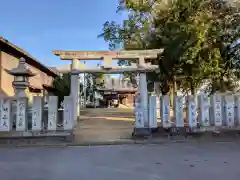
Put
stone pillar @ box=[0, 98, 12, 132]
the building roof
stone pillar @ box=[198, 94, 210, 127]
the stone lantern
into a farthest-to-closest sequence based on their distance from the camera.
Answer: the building roof → the stone lantern → stone pillar @ box=[198, 94, 210, 127] → stone pillar @ box=[0, 98, 12, 132]

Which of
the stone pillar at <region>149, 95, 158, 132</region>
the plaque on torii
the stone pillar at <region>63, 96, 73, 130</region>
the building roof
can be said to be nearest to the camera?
the stone pillar at <region>63, 96, 73, 130</region>

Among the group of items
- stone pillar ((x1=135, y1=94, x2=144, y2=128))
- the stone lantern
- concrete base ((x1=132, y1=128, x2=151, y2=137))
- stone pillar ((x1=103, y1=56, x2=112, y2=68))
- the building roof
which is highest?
the building roof

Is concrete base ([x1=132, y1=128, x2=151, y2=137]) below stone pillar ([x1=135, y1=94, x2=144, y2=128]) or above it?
below

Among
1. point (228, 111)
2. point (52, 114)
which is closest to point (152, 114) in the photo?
point (228, 111)

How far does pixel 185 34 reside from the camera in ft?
51.6

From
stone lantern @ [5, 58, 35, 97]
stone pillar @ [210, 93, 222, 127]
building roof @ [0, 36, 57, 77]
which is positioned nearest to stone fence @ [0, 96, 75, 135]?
stone lantern @ [5, 58, 35, 97]

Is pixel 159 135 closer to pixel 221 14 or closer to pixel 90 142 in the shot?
pixel 90 142

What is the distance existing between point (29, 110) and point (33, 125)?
2.12 ft

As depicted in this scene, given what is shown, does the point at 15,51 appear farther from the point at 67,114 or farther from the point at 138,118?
the point at 138,118

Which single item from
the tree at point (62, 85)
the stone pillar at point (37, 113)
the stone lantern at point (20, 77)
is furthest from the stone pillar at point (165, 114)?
the tree at point (62, 85)

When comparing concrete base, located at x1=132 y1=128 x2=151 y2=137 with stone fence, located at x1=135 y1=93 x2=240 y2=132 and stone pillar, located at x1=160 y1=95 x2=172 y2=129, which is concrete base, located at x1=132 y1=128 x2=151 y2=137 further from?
stone pillar, located at x1=160 y1=95 x2=172 y2=129

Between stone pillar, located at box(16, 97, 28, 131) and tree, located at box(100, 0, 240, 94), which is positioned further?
tree, located at box(100, 0, 240, 94)

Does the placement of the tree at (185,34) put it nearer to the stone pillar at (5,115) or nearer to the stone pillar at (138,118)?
the stone pillar at (138,118)

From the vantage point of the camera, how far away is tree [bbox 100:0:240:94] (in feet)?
51.3
